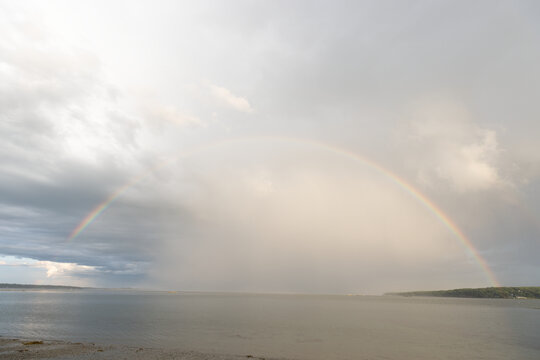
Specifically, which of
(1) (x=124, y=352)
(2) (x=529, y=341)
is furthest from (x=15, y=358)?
(2) (x=529, y=341)

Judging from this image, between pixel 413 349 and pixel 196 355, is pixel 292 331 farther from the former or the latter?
pixel 196 355

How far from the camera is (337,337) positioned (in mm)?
66312

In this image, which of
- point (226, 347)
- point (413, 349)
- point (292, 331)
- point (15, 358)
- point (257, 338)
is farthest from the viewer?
point (292, 331)

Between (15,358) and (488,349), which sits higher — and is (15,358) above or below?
above

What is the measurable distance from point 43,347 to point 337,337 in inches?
1974

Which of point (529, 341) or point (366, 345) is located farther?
point (529, 341)

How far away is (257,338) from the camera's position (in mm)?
61875

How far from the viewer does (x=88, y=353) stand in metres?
42.9

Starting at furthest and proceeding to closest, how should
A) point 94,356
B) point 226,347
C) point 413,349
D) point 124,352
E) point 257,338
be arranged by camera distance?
point 257,338, point 413,349, point 226,347, point 124,352, point 94,356

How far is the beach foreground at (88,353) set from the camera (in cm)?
4066

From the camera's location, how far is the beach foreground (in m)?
40.7

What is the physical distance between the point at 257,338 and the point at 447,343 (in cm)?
3645

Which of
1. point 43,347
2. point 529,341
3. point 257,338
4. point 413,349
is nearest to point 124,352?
point 43,347

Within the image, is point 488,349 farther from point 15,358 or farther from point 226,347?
point 15,358
